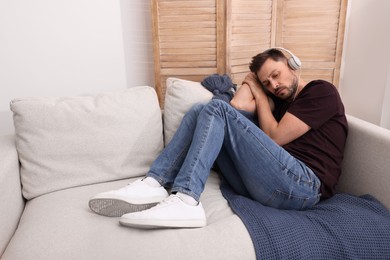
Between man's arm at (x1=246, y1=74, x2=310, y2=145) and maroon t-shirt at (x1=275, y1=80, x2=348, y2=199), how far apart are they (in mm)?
24

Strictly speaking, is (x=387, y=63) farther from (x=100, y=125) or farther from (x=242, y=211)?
(x=100, y=125)

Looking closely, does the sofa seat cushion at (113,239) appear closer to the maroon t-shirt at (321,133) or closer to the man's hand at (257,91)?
the maroon t-shirt at (321,133)

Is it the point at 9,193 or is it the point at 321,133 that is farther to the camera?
the point at 321,133

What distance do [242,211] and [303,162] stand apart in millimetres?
332

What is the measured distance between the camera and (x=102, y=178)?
1.35 m

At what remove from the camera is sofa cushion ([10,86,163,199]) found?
4.16ft

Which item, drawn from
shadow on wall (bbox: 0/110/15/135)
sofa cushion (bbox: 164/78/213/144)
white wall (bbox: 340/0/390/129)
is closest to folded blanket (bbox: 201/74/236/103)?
sofa cushion (bbox: 164/78/213/144)

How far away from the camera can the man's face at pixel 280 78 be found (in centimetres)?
133

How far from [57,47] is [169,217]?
1.25 metres

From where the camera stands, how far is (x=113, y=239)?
94cm

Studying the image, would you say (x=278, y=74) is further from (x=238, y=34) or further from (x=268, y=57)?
(x=238, y=34)

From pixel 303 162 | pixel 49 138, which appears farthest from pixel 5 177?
pixel 303 162

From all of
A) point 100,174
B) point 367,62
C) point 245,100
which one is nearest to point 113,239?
point 100,174

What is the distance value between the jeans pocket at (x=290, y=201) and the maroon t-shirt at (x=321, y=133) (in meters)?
0.10
